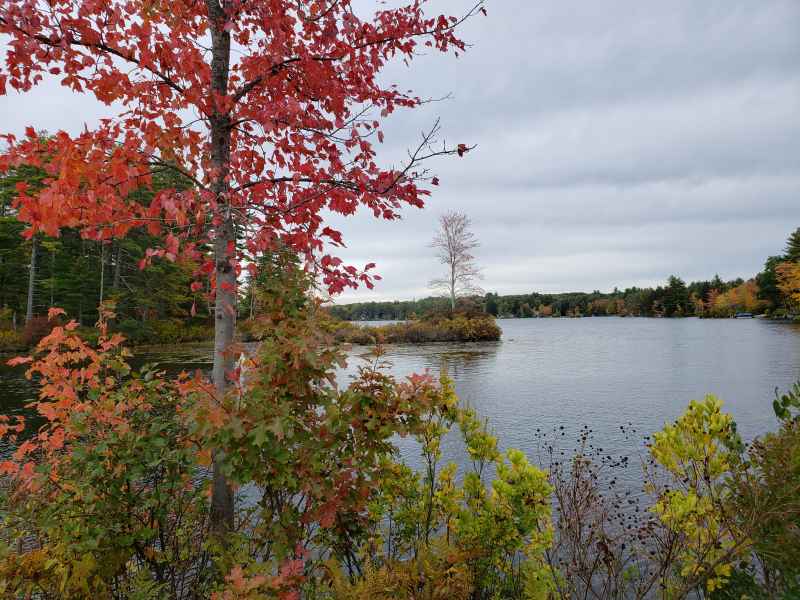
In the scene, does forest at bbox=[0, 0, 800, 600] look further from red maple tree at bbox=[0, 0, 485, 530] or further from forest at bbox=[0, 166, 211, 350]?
forest at bbox=[0, 166, 211, 350]

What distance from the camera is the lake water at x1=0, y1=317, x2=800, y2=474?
8062 mm

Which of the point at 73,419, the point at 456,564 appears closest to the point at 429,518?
the point at 456,564

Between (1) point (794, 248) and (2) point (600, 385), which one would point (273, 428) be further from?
(1) point (794, 248)

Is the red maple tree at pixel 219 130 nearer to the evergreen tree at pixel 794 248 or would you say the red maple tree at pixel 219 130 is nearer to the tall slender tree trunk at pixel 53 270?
the tall slender tree trunk at pixel 53 270

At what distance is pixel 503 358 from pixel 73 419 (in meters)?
18.3

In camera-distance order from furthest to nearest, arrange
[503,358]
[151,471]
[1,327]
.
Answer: [1,327]
[503,358]
[151,471]

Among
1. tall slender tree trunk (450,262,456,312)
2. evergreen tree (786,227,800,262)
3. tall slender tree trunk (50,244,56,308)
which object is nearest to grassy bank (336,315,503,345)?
tall slender tree trunk (450,262,456,312)

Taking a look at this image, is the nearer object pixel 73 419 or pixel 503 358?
pixel 73 419

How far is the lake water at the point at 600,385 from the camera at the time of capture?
8.06 m

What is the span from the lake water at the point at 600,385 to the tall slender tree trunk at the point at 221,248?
122 cm

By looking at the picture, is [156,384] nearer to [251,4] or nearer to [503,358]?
[251,4]

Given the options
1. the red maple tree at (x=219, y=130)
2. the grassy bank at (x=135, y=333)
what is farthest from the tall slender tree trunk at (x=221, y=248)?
the grassy bank at (x=135, y=333)

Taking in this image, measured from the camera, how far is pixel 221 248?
328 centimetres

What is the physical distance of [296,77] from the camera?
358 cm
